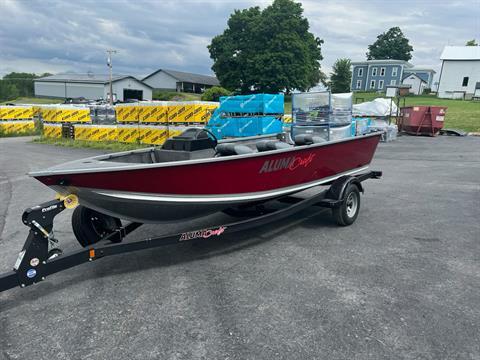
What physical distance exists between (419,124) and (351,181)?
15.9m

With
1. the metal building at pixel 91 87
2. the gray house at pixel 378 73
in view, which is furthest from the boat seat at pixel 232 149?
the gray house at pixel 378 73

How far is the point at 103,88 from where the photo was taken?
61.5 metres

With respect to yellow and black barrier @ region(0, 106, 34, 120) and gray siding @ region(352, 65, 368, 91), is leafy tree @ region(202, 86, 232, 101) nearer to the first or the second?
yellow and black barrier @ region(0, 106, 34, 120)

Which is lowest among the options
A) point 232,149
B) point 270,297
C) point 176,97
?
point 270,297

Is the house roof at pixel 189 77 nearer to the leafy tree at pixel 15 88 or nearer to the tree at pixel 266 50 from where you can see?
the tree at pixel 266 50

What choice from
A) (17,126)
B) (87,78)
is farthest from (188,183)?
(87,78)

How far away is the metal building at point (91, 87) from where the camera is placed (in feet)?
205

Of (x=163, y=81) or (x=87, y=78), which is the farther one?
(x=163, y=81)

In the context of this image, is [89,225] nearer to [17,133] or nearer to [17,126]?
[17,133]

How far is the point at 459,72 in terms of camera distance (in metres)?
59.1

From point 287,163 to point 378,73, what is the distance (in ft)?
247

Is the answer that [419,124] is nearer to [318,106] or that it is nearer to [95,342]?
[318,106]

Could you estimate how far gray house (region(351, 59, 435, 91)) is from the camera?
6969 centimetres

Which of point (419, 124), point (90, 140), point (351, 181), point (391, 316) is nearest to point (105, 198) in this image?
point (391, 316)
